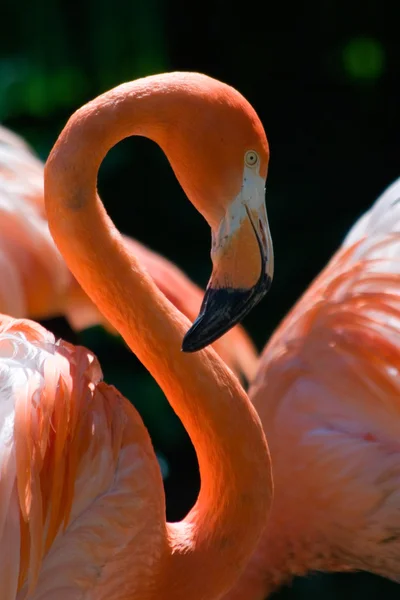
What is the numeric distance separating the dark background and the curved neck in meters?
2.07

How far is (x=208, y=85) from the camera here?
1511mm

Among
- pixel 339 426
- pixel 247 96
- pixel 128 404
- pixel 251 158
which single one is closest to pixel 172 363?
pixel 128 404

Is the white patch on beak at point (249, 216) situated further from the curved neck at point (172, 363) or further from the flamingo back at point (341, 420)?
the flamingo back at point (341, 420)

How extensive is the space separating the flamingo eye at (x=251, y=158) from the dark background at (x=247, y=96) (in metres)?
2.28

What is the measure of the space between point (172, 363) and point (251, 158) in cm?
34

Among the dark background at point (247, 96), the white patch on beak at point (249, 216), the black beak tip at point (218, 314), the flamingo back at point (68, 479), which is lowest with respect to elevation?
the dark background at point (247, 96)

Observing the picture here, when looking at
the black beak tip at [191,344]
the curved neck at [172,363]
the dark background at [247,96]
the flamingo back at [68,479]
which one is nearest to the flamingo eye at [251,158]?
the curved neck at [172,363]

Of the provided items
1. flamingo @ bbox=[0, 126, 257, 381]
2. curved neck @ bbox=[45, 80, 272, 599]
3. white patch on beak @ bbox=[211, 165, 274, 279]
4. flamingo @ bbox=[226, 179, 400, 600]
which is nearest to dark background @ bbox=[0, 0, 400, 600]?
flamingo @ bbox=[0, 126, 257, 381]

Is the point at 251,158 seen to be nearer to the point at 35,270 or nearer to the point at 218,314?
the point at 218,314

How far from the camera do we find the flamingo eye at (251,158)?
1539mm

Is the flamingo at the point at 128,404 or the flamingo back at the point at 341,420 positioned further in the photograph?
the flamingo back at the point at 341,420

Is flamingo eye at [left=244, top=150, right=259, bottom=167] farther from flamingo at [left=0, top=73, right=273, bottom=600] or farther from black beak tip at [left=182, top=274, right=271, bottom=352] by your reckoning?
black beak tip at [left=182, top=274, right=271, bottom=352]

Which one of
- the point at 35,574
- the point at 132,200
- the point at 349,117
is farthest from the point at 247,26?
the point at 35,574

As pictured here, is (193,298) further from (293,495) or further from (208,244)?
(208,244)
